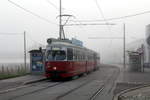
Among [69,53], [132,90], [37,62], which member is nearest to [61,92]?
[132,90]

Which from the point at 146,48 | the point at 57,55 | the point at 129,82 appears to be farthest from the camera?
the point at 146,48

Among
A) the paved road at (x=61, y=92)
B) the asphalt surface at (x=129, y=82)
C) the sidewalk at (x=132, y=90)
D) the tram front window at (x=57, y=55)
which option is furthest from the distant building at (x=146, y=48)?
the tram front window at (x=57, y=55)

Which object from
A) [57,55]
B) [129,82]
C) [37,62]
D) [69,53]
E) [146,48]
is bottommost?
[129,82]

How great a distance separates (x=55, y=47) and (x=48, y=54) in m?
0.80

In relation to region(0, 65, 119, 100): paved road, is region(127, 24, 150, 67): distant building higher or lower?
higher

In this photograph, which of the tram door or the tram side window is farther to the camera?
the tram door

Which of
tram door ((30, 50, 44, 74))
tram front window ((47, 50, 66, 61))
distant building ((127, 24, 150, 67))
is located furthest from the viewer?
tram door ((30, 50, 44, 74))

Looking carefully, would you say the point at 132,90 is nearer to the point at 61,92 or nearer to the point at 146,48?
the point at 61,92

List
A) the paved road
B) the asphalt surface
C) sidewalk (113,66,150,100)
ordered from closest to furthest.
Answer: sidewalk (113,66,150,100) < the paved road < the asphalt surface

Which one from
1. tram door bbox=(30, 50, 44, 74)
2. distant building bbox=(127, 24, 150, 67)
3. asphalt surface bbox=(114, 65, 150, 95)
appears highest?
distant building bbox=(127, 24, 150, 67)

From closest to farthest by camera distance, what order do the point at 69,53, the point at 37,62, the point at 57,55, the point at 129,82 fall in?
1. the point at 129,82
2. the point at 57,55
3. the point at 69,53
4. the point at 37,62

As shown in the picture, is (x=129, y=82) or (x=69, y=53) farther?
(x=69, y=53)

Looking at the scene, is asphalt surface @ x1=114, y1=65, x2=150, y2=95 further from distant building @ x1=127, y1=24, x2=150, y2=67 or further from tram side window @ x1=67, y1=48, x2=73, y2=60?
tram side window @ x1=67, y1=48, x2=73, y2=60

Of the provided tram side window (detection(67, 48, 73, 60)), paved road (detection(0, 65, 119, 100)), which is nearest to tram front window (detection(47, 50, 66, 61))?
tram side window (detection(67, 48, 73, 60))
